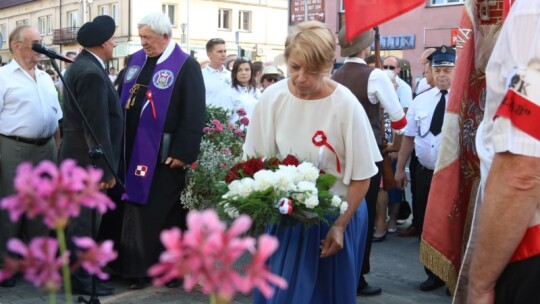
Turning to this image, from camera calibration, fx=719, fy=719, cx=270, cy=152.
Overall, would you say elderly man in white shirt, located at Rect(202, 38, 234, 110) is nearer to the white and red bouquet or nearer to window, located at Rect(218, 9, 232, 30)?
the white and red bouquet

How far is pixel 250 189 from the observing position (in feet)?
9.95

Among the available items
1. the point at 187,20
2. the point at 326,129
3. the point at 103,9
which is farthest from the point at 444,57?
the point at 103,9

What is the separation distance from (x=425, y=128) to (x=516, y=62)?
467 centimetres

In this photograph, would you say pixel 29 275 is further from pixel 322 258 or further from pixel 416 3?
pixel 416 3

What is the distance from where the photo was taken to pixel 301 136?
3.43 metres

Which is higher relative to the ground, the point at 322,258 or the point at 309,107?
the point at 309,107

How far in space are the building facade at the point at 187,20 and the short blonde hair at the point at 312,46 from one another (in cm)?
4208

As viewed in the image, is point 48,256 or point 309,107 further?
point 309,107

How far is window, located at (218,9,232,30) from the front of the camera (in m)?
51.8

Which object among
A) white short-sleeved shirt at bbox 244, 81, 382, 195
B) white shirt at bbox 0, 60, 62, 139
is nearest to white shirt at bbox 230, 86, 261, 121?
white shirt at bbox 0, 60, 62, 139

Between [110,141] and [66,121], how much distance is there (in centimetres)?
45

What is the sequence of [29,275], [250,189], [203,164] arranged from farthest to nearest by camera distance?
[203,164] → [250,189] → [29,275]

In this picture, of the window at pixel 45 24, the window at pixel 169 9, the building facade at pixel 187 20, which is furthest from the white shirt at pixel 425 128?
the window at pixel 45 24

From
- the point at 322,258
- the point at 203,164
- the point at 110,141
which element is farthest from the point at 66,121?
the point at 322,258
